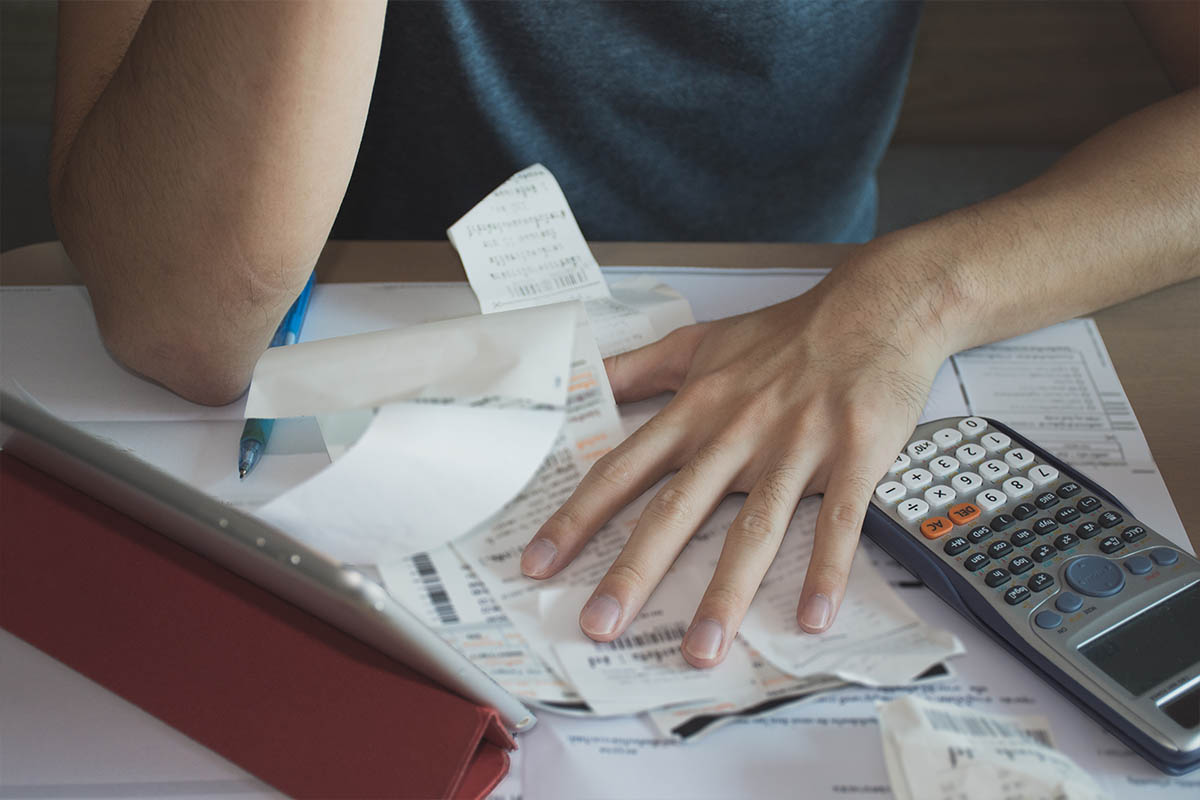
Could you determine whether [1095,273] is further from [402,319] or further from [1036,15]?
[1036,15]

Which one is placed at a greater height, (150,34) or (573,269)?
(150,34)

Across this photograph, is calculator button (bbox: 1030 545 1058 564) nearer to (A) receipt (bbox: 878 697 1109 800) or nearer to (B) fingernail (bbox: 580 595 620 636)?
(A) receipt (bbox: 878 697 1109 800)

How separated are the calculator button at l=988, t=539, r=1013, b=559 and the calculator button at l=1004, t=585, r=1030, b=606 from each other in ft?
0.07

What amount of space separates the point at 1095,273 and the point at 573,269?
13.3 inches

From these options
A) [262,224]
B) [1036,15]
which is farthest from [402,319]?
[1036,15]

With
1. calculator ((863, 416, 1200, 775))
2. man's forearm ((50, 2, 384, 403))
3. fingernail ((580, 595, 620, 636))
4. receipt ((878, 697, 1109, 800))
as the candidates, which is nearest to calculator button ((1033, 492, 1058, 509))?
calculator ((863, 416, 1200, 775))

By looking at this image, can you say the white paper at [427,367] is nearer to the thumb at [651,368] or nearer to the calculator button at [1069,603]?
the thumb at [651,368]

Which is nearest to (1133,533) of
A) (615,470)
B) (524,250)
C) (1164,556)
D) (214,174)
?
(1164,556)

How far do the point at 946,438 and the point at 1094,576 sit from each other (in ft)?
0.35

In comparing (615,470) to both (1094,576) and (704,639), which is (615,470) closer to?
(704,639)

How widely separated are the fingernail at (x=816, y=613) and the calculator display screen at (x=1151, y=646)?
107mm

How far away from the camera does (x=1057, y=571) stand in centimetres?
43

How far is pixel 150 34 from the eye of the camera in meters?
0.53

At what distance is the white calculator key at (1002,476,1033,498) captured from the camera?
463 millimetres
